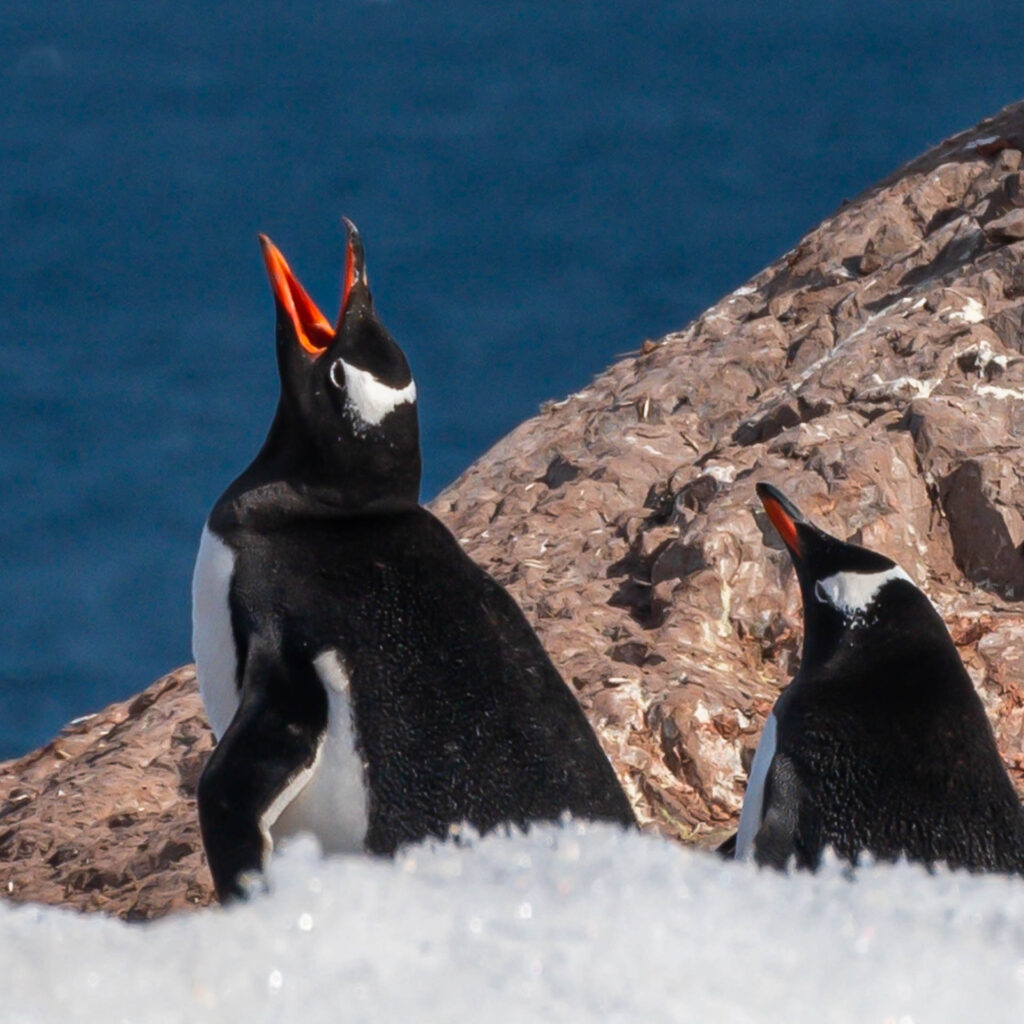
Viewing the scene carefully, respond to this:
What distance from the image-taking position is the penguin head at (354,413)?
3.25 meters

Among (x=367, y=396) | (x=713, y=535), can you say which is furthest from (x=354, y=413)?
(x=713, y=535)

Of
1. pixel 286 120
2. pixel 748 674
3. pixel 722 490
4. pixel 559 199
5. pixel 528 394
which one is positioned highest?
pixel 286 120

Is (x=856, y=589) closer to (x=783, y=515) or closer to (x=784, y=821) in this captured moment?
(x=783, y=515)

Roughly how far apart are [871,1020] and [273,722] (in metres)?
1.88

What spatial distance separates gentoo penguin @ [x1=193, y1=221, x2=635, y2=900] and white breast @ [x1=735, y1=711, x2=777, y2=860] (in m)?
0.31

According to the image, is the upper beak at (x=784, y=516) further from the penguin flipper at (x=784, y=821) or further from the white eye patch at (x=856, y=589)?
the penguin flipper at (x=784, y=821)

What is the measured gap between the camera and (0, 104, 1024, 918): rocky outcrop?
3.84 meters

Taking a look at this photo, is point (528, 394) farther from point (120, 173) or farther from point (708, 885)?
point (708, 885)

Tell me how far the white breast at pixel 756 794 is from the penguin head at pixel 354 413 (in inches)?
31.0

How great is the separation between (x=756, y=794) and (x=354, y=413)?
100 centimetres

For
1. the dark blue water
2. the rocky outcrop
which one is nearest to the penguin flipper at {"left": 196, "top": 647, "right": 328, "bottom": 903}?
the rocky outcrop

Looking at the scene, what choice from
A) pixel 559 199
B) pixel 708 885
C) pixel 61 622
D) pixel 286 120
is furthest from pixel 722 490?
pixel 286 120

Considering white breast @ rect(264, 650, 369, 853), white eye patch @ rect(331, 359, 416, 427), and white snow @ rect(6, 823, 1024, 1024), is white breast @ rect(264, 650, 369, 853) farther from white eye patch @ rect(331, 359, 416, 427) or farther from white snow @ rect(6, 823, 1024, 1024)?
white snow @ rect(6, 823, 1024, 1024)

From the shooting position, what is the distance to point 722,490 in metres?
4.44
